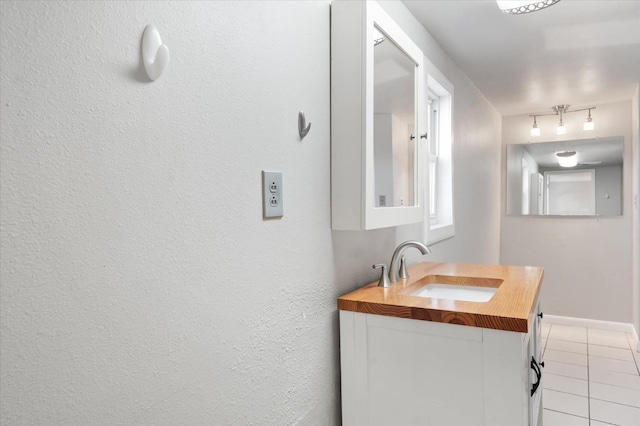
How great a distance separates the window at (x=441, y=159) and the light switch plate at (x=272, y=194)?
1.56 meters

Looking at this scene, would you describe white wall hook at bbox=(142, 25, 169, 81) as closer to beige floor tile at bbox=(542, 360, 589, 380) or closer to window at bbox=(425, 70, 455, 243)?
window at bbox=(425, 70, 455, 243)

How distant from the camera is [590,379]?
2900 mm

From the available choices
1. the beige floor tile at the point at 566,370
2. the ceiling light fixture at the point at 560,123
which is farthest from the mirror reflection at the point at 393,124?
the ceiling light fixture at the point at 560,123

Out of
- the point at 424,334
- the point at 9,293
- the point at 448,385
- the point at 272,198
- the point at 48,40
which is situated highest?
the point at 48,40

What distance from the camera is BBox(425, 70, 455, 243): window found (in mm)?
2564

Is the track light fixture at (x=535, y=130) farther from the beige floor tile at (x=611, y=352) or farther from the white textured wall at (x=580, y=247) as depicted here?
the beige floor tile at (x=611, y=352)

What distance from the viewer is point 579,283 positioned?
4.29 metres

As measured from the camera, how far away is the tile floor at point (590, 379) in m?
2.42

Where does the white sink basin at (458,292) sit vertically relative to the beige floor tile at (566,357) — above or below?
above

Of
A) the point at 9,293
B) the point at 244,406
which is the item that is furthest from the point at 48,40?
the point at 244,406

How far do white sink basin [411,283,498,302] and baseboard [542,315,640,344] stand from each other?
3.06 meters

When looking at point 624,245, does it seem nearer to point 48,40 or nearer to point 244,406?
point 244,406

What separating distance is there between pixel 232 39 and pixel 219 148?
269mm

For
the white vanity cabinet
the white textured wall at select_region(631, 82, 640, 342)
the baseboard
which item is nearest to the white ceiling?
the white textured wall at select_region(631, 82, 640, 342)
